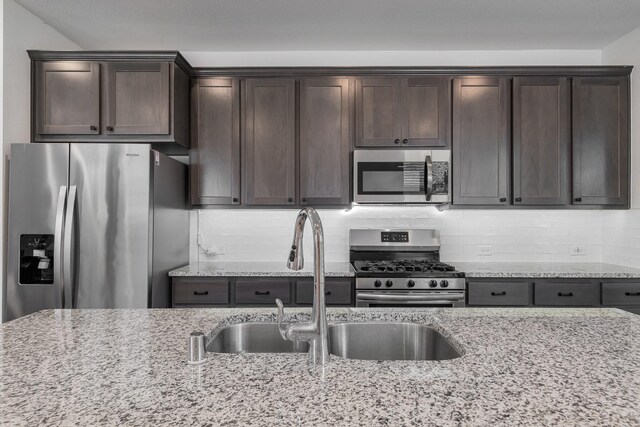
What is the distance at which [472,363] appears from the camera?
3.14 feet

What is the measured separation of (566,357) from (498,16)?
2708 mm

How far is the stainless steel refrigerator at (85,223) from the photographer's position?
8.44 ft

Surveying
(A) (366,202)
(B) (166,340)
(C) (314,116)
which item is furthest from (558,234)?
(B) (166,340)

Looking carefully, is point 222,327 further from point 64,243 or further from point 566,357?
point 64,243

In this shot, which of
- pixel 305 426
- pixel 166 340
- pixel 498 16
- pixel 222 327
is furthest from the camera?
pixel 498 16

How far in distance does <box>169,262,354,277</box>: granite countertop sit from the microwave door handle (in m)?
0.85

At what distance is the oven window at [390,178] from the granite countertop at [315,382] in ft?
6.39

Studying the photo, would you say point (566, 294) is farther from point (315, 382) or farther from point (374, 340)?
point (315, 382)

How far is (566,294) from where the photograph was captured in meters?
2.82

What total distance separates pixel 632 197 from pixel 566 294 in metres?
1.07

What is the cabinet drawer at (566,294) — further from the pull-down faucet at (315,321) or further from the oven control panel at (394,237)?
the pull-down faucet at (315,321)

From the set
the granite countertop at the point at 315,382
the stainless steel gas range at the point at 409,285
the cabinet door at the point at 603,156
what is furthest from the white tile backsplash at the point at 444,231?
the granite countertop at the point at 315,382

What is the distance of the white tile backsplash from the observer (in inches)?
135

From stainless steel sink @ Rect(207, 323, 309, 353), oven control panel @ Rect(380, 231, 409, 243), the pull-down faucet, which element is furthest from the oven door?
the pull-down faucet
